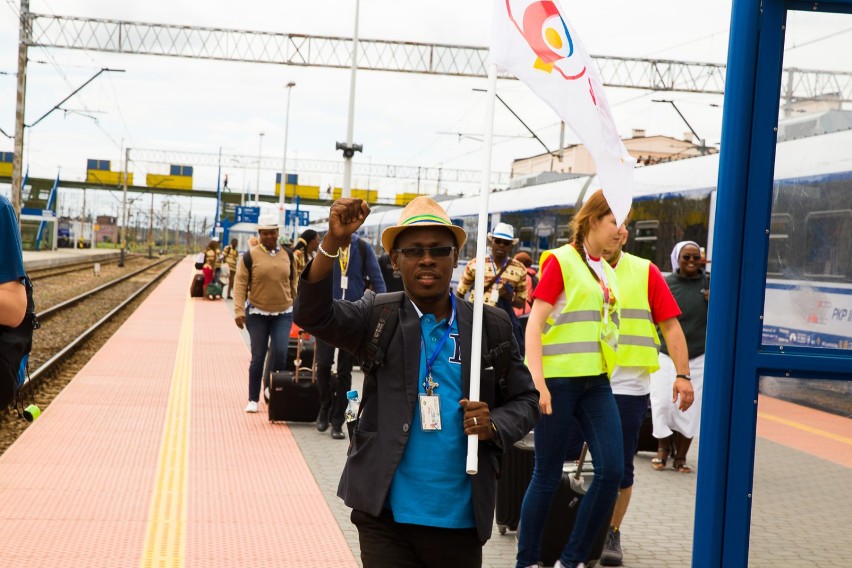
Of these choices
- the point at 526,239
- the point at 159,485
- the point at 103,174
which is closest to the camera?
the point at 159,485

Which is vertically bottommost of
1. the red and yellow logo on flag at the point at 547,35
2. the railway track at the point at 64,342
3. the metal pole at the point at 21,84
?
the railway track at the point at 64,342

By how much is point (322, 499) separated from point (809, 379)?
14.6ft

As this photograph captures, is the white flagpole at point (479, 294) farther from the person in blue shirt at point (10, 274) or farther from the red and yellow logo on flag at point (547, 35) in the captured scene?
the person in blue shirt at point (10, 274)

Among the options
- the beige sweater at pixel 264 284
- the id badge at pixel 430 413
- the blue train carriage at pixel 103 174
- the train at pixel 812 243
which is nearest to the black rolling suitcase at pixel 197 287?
the beige sweater at pixel 264 284

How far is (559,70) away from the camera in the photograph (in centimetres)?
389

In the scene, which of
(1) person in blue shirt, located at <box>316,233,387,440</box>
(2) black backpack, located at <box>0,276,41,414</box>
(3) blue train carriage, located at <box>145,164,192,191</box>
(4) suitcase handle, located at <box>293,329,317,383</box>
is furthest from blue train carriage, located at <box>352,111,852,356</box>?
(3) blue train carriage, located at <box>145,164,192,191</box>

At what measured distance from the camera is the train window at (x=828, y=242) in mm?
3295

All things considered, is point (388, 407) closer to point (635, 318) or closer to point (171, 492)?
point (635, 318)

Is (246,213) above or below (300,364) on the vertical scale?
above

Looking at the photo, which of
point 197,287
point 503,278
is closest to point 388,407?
point 503,278

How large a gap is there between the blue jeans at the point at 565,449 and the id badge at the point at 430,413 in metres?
1.80

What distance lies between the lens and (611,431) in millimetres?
5023

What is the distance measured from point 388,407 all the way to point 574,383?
1.85 metres

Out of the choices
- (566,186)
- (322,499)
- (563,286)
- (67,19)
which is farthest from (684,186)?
(67,19)
